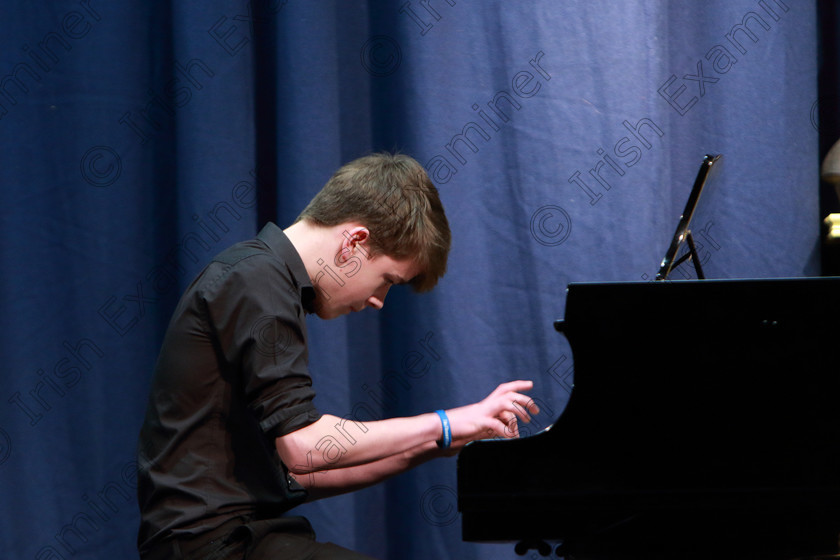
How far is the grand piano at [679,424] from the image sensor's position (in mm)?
1295

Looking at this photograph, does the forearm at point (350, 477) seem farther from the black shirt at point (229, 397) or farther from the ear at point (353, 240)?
the ear at point (353, 240)

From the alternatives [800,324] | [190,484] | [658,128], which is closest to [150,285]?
[190,484]

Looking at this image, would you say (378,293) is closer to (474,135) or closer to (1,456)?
(474,135)

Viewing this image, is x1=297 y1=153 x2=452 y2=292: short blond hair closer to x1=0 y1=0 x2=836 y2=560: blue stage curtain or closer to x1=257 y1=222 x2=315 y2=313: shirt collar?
x1=257 y1=222 x2=315 y2=313: shirt collar

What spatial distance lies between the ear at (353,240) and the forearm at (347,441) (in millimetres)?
342

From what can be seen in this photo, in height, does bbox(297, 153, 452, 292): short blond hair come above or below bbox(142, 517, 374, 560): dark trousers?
above

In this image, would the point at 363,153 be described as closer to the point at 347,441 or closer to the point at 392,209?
the point at 392,209

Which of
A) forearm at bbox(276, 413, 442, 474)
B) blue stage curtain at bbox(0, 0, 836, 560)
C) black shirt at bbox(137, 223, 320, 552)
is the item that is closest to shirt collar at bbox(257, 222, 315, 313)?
black shirt at bbox(137, 223, 320, 552)

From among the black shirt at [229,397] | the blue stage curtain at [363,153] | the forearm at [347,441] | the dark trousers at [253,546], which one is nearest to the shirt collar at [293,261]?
the black shirt at [229,397]

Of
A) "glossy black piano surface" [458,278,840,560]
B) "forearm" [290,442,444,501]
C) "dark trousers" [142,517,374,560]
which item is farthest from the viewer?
"forearm" [290,442,444,501]

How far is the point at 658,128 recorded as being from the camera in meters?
2.18

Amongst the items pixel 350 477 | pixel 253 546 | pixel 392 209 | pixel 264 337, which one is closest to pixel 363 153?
pixel 392 209

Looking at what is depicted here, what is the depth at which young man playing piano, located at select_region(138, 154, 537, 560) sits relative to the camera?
1.34m

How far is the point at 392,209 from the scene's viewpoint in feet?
5.10
